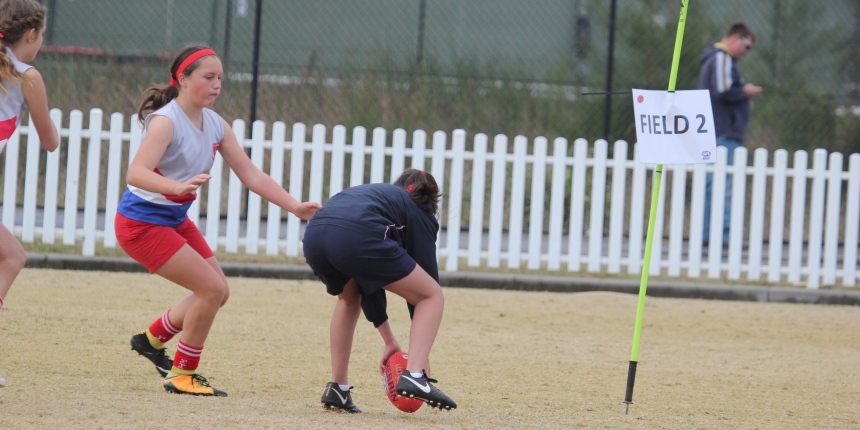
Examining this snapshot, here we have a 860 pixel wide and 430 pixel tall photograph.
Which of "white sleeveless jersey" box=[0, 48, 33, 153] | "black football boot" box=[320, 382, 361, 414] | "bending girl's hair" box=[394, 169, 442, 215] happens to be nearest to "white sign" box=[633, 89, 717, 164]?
"bending girl's hair" box=[394, 169, 442, 215]

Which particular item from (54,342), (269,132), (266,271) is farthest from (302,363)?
(269,132)

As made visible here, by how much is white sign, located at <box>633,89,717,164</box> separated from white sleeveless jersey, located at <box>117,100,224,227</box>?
1.98m

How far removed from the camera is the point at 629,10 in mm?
13289

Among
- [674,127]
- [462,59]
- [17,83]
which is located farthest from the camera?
[462,59]

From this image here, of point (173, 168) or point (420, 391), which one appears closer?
point (420, 391)

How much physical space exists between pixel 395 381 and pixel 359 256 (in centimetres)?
55

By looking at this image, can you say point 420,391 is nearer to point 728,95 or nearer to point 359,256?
point 359,256

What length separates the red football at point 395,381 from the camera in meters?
4.20

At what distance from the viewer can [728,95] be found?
982 cm

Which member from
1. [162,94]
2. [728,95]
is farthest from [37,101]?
[728,95]

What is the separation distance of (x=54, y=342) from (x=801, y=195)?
22.7 ft

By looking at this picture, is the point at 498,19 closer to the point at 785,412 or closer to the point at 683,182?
the point at 683,182

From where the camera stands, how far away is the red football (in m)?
4.20

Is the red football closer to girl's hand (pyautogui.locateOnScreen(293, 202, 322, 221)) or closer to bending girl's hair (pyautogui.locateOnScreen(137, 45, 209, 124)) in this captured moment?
girl's hand (pyautogui.locateOnScreen(293, 202, 322, 221))
